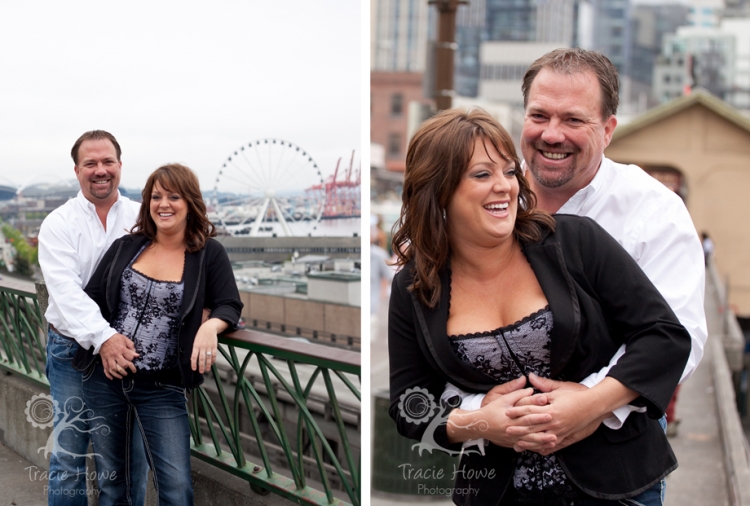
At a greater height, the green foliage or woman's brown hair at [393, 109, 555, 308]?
woman's brown hair at [393, 109, 555, 308]

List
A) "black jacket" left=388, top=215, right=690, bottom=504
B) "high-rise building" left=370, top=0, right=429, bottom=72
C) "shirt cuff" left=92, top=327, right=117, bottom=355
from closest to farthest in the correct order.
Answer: "black jacket" left=388, top=215, right=690, bottom=504, "shirt cuff" left=92, top=327, right=117, bottom=355, "high-rise building" left=370, top=0, right=429, bottom=72

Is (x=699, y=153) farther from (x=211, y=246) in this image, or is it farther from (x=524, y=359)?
(x=524, y=359)

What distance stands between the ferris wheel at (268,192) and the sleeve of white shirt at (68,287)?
27.0 inches

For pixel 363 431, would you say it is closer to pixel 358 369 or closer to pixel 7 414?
pixel 358 369

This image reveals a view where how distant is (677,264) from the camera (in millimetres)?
2002

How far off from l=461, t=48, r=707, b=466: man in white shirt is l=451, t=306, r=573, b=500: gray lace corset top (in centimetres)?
6

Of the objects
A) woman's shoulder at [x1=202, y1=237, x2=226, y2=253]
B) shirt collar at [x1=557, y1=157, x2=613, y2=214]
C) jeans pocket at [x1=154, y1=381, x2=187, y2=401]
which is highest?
shirt collar at [x1=557, y1=157, x2=613, y2=214]

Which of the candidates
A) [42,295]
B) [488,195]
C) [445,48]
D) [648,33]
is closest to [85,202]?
[42,295]

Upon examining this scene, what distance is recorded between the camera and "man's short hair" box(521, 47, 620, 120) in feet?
7.06

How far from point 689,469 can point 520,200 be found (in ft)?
22.5

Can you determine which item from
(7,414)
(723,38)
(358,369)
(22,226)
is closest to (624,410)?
(358,369)

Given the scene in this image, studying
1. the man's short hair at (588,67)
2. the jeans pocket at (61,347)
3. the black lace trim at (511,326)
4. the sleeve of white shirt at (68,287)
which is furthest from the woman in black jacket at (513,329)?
the jeans pocket at (61,347)

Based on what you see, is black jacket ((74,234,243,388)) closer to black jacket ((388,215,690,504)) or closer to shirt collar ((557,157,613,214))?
black jacket ((388,215,690,504))

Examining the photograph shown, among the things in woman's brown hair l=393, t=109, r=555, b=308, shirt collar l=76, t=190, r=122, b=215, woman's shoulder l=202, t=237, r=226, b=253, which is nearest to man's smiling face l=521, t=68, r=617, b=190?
woman's brown hair l=393, t=109, r=555, b=308
